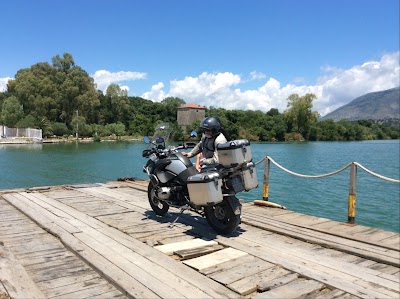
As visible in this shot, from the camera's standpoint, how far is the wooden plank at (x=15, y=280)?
2.88 m

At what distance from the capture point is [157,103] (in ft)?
316

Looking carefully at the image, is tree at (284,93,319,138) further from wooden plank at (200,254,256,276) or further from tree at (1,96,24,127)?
wooden plank at (200,254,256,276)

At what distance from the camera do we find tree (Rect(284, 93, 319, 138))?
262 ft

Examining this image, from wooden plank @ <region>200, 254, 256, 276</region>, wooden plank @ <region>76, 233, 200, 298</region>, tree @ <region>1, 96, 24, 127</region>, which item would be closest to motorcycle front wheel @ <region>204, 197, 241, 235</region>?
wooden plank @ <region>200, 254, 256, 276</region>

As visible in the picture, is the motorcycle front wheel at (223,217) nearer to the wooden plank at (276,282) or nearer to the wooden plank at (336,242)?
the wooden plank at (336,242)

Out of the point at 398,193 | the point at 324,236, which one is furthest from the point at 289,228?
the point at 398,193

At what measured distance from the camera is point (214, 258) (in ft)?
12.5

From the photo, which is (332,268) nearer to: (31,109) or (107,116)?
(31,109)

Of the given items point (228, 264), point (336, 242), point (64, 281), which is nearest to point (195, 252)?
point (228, 264)

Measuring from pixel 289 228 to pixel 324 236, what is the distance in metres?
0.50

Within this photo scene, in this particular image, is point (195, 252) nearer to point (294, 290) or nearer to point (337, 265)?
point (294, 290)

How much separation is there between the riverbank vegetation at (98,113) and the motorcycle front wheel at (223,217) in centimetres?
4778

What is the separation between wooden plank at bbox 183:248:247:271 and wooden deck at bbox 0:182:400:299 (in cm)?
1

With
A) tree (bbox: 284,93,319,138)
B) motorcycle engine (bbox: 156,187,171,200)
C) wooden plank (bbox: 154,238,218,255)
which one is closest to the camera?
wooden plank (bbox: 154,238,218,255)
